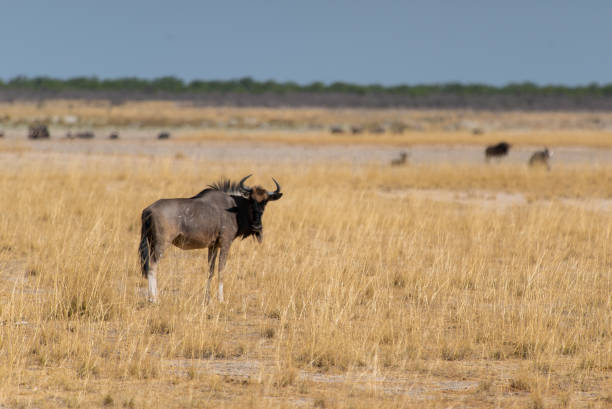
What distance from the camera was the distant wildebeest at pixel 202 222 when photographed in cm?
835

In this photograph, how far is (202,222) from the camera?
8.55 metres

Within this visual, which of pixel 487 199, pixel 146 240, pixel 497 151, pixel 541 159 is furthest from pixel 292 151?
pixel 146 240

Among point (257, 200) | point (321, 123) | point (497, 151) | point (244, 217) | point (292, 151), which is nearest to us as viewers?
point (257, 200)

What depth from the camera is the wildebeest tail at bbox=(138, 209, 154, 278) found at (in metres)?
8.39

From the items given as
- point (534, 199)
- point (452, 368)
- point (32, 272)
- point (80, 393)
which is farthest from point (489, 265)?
point (534, 199)

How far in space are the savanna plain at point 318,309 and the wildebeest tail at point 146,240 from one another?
42 centimetres

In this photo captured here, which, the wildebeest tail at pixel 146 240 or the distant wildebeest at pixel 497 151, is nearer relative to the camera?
the wildebeest tail at pixel 146 240

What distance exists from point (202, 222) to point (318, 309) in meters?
1.60

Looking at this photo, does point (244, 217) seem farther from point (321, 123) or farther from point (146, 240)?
point (321, 123)

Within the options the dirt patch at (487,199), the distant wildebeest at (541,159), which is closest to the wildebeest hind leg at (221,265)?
the dirt patch at (487,199)

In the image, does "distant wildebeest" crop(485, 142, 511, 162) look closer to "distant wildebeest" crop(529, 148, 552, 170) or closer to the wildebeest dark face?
"distant wildebeest" crop(529, 148, 552, 170)

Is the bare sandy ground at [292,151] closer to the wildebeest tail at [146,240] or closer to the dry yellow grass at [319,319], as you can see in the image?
the dry yellow grass at [319,319]

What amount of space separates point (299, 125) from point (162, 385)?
62379 millimetres

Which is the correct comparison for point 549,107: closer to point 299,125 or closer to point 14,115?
point 299,125
